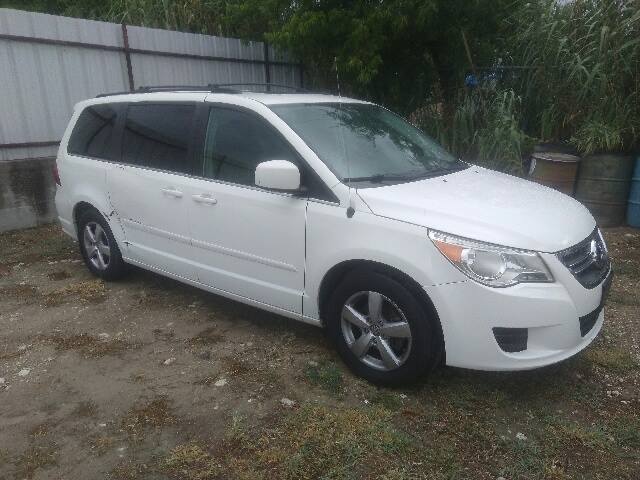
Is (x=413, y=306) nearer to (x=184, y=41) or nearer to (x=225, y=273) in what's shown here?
(x=225, y=273)

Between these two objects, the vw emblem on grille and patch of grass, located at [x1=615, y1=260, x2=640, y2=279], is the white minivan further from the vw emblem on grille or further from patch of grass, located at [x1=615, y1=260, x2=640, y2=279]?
patch of grass, located at [x1=615, y1=260, x2=640, y2=279]

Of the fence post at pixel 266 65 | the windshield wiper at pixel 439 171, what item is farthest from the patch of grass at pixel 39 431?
the fence post at pixel 266 65

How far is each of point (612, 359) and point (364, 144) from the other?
2117 millimetres

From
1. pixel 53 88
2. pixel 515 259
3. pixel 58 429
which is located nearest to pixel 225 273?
pixel 58 429

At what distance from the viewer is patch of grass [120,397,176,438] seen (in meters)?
2.79

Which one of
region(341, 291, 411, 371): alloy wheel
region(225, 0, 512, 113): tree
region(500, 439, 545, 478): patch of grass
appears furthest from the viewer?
region(225, 0, 512, 113): tree

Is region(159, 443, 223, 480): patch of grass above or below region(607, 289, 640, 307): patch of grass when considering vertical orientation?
above

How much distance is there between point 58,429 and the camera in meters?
2.80

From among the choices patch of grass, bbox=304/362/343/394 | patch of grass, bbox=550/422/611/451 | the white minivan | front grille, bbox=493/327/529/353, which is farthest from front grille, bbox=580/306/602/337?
patch of grass, bbox=304/362/343/394

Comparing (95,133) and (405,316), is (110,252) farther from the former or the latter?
(405,316)

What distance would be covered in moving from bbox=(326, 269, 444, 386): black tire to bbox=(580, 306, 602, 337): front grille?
2.46ft

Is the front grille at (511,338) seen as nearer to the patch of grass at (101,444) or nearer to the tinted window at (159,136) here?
the patch of grass at (101,444)

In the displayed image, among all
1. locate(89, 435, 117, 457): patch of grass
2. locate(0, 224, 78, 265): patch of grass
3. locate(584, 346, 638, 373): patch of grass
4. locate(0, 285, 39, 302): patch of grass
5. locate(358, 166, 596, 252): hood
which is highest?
locate(358, 166, 596, 252): hood

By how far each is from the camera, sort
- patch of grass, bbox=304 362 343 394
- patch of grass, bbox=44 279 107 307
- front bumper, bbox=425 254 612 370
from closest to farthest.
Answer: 1. front bumper, bbox=425 254 612 370
2. patch of grass, bbox=304 362 343 394
3. patch of grass, bbox=44 279 107 307
